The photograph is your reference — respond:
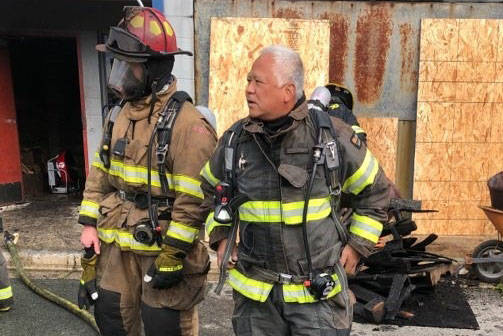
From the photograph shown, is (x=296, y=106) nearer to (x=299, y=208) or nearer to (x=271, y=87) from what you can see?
(x=271, y=87)

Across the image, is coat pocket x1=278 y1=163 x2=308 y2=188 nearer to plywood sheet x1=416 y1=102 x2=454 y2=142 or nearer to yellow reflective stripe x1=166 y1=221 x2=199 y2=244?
yellow reflective stripe x1=166 y1=221 x2=199 y2=244

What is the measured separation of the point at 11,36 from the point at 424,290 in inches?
256

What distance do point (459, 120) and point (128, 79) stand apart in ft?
14.4

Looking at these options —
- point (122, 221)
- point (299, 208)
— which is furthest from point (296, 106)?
point (122, 221)

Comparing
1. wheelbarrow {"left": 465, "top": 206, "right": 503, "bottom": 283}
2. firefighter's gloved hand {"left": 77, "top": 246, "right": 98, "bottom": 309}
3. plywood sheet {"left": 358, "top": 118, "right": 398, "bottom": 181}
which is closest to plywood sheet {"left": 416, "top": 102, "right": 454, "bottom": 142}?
plywood sheet {"left": 358, "top": 118, "right": 398, "bottom": 181}

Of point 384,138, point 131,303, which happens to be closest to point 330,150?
point 131,303

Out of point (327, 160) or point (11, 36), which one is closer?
point (327, 160)

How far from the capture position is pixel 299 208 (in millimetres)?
2197

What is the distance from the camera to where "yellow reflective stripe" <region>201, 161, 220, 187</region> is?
240cm

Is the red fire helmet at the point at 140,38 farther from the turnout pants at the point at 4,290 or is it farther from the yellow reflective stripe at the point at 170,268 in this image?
the turnout pants at the point at 4,290

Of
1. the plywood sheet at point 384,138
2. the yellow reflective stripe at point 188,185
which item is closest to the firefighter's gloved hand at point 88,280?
the yellow reflective stripe at point 188,185

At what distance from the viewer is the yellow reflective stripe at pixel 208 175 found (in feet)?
7.86

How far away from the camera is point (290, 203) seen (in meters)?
2.20

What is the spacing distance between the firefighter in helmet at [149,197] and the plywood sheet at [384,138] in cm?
354
